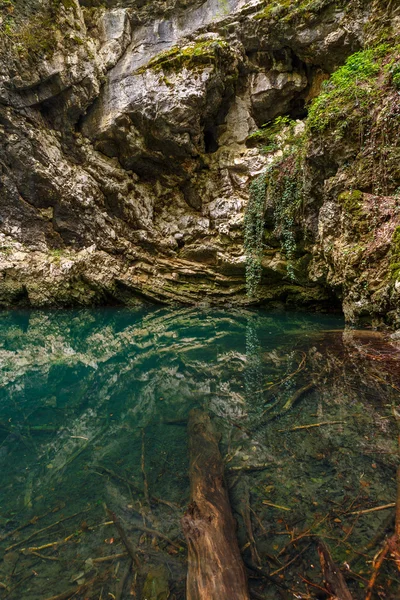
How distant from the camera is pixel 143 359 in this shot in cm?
616

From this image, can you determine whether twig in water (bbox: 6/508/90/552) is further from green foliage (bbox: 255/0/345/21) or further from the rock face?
green foliage (bbox: 255/0/345/21)

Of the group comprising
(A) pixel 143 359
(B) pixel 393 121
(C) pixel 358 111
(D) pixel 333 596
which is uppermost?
(C) pixel 358 111

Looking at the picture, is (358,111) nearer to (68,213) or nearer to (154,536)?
(154,536)

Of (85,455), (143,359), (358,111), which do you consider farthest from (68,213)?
(85,455)

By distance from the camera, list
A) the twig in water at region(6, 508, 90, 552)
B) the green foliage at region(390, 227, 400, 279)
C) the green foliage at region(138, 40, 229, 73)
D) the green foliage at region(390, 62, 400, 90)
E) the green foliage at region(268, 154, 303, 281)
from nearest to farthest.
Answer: the twig in water at region(6, 508, 90, 552) < the green foliage at region(390, 227, 400, 279) < the green foliage at region(390, 62, 400, 90) < the green foliage at region(268, 154, 303, 281) < the green foliage at region(138, 40, 229, 73)

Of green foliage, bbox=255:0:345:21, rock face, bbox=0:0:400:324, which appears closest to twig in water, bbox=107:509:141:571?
rock face, bbox=0:0:400:324

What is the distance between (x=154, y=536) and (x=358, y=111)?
29.5ft

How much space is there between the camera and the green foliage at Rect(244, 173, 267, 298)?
11.2 m

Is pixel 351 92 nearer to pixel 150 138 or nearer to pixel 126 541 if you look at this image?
pixel 150 138

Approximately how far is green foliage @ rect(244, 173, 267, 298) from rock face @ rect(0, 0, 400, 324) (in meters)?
0.43

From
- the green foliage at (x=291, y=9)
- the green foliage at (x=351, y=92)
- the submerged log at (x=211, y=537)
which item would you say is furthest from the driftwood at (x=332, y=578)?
the green foliage at (x=291, y=9)

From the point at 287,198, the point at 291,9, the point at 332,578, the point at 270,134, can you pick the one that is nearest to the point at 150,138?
the point at 270,134

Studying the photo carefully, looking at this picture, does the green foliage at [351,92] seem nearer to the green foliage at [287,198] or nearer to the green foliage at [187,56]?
the green foliage at [287,198]

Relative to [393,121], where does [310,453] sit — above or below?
below
